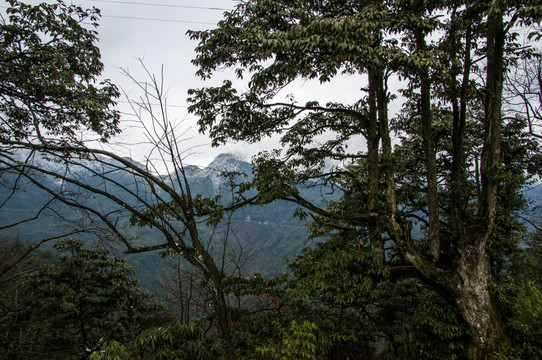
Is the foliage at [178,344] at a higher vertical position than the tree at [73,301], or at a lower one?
higher

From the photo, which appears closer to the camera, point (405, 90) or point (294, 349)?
point (294, 349)

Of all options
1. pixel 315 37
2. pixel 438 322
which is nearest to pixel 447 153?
pixel 438 322

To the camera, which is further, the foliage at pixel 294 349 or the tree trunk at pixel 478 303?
the tree trunk at pixel 478 303


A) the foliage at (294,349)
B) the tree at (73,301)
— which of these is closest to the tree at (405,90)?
the foliage at (294,349)

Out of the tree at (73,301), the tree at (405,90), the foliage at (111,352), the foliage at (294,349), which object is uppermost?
the tree at (405,90)

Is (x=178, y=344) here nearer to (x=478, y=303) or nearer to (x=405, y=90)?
(x=478, y=303)

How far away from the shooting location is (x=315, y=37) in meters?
3.41

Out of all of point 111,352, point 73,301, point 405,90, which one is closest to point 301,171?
point 405,90

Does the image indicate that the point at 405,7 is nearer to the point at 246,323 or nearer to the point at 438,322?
the point at 438,322

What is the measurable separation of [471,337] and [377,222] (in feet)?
7.14

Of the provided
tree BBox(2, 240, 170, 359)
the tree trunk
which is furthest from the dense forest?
tree BBox(2, 240, 170, 359)

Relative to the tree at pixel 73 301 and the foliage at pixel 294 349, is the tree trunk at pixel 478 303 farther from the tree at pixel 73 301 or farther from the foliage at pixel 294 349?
the tree at pixel 73 301

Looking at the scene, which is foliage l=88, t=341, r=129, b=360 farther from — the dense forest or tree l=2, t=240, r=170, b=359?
tree l=2, t=240, r=170, b=359

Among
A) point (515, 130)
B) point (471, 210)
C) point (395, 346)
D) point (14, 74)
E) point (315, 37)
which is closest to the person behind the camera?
point (315, 37)
